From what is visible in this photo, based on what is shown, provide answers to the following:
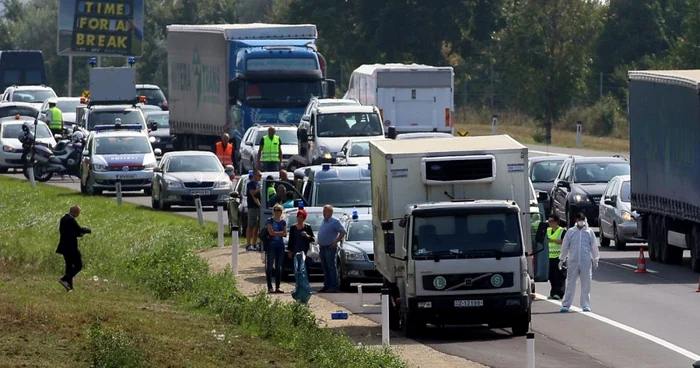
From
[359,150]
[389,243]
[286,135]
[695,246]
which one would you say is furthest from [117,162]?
[389,243]

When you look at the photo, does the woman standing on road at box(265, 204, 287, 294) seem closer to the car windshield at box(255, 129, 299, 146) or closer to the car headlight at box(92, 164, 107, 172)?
the car windshield at box(255, 129, 299, 146)

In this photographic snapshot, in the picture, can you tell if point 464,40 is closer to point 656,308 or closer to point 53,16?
point 53,16

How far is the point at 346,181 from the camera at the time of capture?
98.4 feet

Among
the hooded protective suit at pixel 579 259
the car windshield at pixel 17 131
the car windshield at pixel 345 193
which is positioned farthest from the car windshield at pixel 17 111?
the hooded protective suit at pixel 579 259

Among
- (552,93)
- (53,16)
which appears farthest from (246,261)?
(53,16)

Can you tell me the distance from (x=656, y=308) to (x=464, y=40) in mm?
63315

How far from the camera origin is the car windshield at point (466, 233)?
20.3 metres

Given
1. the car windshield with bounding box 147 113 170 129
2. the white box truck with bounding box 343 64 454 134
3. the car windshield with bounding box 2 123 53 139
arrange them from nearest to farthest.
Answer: the white box truck with bounding box 343 64 454 134 < the car windshield with bounding box 2 123 53 139 < the car windshield with bounding box 147 113 170 129

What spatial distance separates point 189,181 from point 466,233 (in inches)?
782

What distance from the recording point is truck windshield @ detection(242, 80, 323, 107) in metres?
45.7

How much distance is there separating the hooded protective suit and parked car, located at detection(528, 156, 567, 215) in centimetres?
1433

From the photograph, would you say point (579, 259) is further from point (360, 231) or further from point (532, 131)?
point (532, 131)

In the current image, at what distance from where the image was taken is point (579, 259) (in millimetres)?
23234

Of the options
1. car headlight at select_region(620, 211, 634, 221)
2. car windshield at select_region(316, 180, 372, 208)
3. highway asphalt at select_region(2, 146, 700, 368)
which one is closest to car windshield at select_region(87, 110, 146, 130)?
car windshield at select_region(316, 180, 372, 208)
